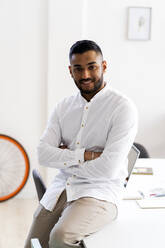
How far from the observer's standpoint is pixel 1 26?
413 centimetres

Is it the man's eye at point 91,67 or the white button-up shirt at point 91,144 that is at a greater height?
the man's eye at point 91,67

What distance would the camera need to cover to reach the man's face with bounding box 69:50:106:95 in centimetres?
217

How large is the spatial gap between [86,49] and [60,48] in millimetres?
1971

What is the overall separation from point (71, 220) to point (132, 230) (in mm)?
272

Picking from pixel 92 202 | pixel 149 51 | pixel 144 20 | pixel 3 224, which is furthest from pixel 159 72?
pixel 92 202

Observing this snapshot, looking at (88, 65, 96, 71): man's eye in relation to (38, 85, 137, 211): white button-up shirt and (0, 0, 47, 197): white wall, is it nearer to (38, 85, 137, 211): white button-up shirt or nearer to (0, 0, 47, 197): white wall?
(38, 85, 137, 211): white button-up shirt

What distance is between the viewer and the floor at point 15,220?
133 inches

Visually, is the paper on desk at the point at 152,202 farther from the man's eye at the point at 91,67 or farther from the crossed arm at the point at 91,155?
the man's eye at the point at 91,67

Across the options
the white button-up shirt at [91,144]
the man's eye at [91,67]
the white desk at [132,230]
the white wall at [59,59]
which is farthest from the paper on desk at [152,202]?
the white wall at [59,59]

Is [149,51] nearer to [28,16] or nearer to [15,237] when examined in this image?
[28,16]

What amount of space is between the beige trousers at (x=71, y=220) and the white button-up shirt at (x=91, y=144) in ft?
0.14

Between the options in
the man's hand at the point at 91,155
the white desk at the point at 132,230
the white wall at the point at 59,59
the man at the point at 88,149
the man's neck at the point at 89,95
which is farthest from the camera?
the white wall at the point at 59,59

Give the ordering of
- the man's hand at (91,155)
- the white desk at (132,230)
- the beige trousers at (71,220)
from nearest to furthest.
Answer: the white desk at (132,230) → the beige trousers at (71,220) → the man's hand at (91,155)

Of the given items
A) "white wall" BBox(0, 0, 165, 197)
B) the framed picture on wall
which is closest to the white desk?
"white wall" BBox(0, 0, 165, 197)
